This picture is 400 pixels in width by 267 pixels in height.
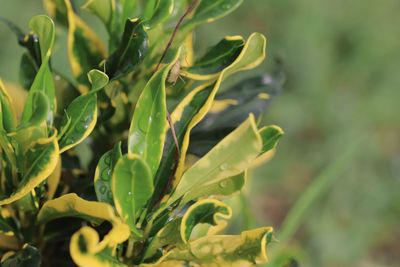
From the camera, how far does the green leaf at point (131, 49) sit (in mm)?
476

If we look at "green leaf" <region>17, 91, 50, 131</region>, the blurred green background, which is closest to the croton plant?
"green leaf" <region>17, 91, 50, 131</region>

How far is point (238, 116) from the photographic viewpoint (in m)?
0.61

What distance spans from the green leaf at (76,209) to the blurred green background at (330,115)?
1.57m

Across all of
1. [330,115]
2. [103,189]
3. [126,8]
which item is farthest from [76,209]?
[330,115]

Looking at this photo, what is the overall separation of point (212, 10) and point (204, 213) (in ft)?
0.81

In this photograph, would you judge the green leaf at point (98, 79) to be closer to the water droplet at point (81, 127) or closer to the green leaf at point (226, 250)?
the water droplet at point (81, 127)

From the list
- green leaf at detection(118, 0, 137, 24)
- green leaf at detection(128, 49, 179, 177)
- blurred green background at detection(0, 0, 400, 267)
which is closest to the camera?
green leaf at detection(128, 49, 179, 177)

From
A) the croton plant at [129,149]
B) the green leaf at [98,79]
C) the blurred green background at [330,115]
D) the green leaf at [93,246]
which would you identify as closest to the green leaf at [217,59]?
the croton plant at [129,149]

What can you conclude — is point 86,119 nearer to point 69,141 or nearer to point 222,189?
point 69,141

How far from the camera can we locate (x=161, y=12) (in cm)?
51

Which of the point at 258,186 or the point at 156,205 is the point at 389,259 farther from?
the point at 156,205

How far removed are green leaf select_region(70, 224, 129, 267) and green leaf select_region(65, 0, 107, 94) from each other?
25cm

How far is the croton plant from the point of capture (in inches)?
16.6

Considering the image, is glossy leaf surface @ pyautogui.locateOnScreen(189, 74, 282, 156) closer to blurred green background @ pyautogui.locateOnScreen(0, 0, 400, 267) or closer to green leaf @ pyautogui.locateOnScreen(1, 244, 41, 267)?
green leaf @ pyautogui.locateOnScreen(1, 244, 41, 267)
